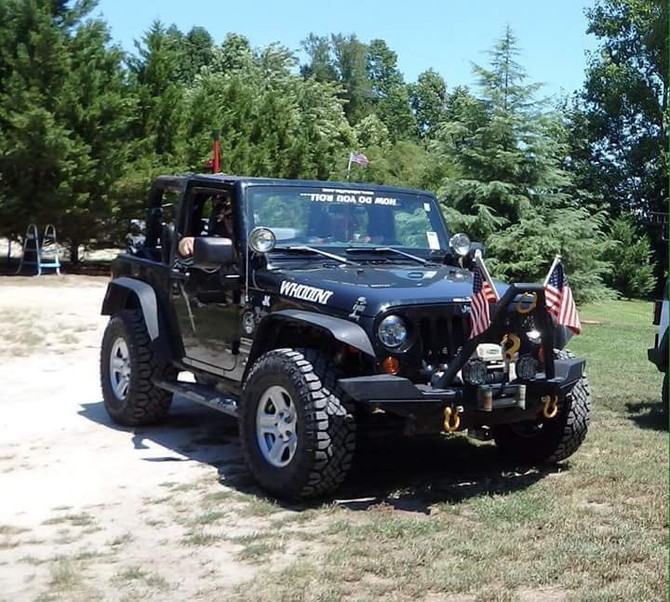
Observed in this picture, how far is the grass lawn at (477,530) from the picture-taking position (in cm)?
417

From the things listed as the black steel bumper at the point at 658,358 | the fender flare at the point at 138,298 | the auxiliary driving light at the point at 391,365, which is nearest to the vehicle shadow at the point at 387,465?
the auxiliary driving light at the point at 391,365

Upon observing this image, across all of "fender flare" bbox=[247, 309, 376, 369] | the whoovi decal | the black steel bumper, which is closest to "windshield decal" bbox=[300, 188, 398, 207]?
the whoovi decal

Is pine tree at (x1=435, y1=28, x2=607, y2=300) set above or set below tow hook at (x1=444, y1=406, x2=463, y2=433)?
above

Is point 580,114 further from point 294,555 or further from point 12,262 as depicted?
point 294,555

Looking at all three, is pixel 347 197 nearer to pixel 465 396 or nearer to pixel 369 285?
pixel 369 285

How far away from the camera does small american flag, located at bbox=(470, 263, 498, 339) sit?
5.22 m

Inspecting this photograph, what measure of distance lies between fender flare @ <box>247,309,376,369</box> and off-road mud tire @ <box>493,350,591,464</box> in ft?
4.48

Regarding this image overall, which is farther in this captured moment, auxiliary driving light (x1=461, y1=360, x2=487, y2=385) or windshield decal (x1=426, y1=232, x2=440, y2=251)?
windshield decal (x1=426, y1=232, x2=440, y2=251)

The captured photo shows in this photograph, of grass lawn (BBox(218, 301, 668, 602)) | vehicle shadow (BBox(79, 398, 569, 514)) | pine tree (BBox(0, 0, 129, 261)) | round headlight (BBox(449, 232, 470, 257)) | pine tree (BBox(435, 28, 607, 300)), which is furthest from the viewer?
pine tree (BBox(0, 0, 129, 261))

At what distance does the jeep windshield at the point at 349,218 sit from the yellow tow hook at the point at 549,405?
5.24 feet

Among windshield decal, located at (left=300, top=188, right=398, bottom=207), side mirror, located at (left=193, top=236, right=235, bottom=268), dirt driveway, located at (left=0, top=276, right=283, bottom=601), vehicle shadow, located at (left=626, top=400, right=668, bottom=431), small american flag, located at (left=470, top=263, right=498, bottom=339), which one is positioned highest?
windshield decal, located at (left=300, top=188, right=398, bottom=207)

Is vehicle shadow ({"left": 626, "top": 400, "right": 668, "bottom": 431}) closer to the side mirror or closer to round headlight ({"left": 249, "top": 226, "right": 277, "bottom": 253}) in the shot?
round headlight ({"left": 249, "top": 226, "right": 277, "bottom": 253})

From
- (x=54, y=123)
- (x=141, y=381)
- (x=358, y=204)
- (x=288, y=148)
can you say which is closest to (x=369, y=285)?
(x=358, y=204)

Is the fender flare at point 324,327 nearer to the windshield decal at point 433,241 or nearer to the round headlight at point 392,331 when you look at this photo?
the round headlight at point 392,331
